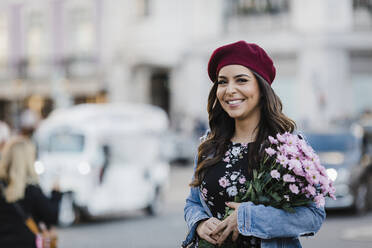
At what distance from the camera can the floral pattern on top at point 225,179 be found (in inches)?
123

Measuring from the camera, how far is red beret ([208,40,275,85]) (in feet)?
10.4

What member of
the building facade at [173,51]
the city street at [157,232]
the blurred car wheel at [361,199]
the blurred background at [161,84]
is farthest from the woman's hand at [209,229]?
the building facade at [173,51]

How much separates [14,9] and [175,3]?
12218 mm

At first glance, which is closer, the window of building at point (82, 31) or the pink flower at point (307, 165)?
the pink flower at point (307, 165)

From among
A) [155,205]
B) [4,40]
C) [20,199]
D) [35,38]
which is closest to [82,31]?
[35,38]

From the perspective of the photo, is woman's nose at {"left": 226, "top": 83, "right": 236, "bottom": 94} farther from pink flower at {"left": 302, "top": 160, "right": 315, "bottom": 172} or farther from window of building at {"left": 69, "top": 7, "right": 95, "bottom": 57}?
window of building at {"left": 69, "top": 7, "right": 95, "bottom": 57}

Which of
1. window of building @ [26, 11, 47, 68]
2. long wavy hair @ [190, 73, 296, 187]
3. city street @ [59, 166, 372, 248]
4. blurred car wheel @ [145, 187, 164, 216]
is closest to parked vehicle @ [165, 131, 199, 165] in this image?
city street @ [59, 166, 372, 248]

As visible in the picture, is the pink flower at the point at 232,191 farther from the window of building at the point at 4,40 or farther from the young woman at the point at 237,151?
the window of building at the point at 4,40

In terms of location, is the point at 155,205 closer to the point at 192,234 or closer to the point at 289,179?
the point at 192,234

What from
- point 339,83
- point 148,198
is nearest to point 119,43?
point 339,83

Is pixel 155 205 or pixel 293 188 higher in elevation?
pixel 293 188

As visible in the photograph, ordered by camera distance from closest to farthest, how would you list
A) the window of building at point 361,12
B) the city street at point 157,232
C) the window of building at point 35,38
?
the city street at point 157,232 → the window of building at point 361,12 → the window of building at point 35,38

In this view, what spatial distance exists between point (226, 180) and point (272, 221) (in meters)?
0.33

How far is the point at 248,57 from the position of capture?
10.4ft
